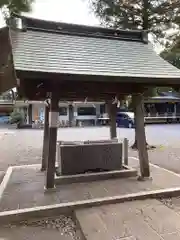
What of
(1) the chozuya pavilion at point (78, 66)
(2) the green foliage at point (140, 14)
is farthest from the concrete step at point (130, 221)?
(2) the green foliage at point (140, 14)

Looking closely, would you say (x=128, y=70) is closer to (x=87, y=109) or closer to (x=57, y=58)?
(x=57, y=58)

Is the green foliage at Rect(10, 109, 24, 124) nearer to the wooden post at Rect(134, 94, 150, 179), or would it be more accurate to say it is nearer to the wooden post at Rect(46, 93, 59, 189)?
the wooden post at Rect(46, 93, 59, 189)

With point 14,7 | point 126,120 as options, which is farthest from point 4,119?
point 14,7

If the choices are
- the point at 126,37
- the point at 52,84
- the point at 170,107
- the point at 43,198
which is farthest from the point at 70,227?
the point at 170,107

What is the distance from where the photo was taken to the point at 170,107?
2628 centimetres

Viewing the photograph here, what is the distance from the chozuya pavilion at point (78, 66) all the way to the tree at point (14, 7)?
0.47 m

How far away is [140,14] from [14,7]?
6.01 m


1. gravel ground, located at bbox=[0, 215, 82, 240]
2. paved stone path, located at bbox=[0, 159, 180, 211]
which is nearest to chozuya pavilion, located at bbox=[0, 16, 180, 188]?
paved stone path, located at bbox=[0, 159, 180, 211]

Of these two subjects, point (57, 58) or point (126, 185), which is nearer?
point (57, 58)

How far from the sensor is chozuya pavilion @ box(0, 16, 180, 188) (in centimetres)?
354

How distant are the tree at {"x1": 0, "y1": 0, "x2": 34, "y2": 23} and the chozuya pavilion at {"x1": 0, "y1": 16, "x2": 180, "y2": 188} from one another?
47 centimetres

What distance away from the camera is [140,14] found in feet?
26.9

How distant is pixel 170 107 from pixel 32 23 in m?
24.3

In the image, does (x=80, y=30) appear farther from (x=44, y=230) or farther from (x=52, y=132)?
(x=44, y=230)
